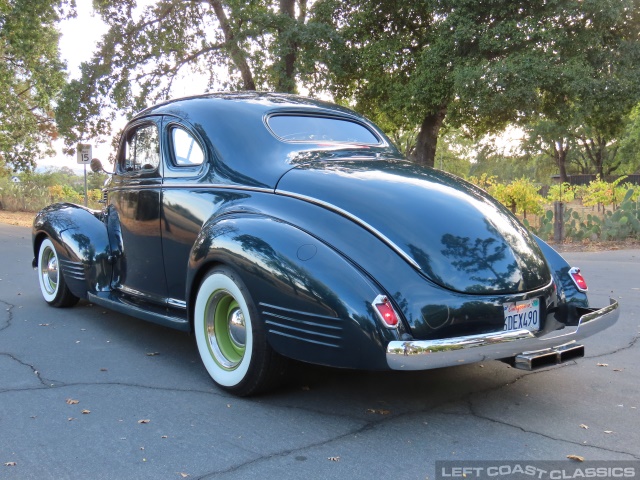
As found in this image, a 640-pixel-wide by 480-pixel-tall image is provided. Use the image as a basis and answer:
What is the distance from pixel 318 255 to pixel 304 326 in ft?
1.23

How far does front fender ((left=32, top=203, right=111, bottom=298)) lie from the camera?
5.45 metres

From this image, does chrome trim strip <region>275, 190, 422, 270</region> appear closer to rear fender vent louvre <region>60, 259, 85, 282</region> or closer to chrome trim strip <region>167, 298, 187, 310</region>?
chrome trim strip <region>167, 298, 187, 310</region>

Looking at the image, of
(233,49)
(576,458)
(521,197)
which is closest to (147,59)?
(233,49)

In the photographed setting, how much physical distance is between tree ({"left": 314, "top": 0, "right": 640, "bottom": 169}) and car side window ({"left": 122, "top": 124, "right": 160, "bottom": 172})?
11.3 meters

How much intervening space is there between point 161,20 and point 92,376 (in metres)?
18.8

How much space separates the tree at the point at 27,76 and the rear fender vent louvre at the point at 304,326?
65.2 feet

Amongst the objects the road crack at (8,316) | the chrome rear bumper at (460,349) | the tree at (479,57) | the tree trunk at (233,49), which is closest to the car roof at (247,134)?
the chrome rear bumper at (460,349)

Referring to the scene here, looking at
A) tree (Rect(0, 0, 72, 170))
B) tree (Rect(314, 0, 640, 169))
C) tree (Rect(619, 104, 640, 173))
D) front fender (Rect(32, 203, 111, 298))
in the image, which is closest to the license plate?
front fender (Rect(32, 203, 111, 298))

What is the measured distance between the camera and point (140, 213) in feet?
16.4

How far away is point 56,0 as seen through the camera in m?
20.7

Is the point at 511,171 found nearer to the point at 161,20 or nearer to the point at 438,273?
the point at 161,20
